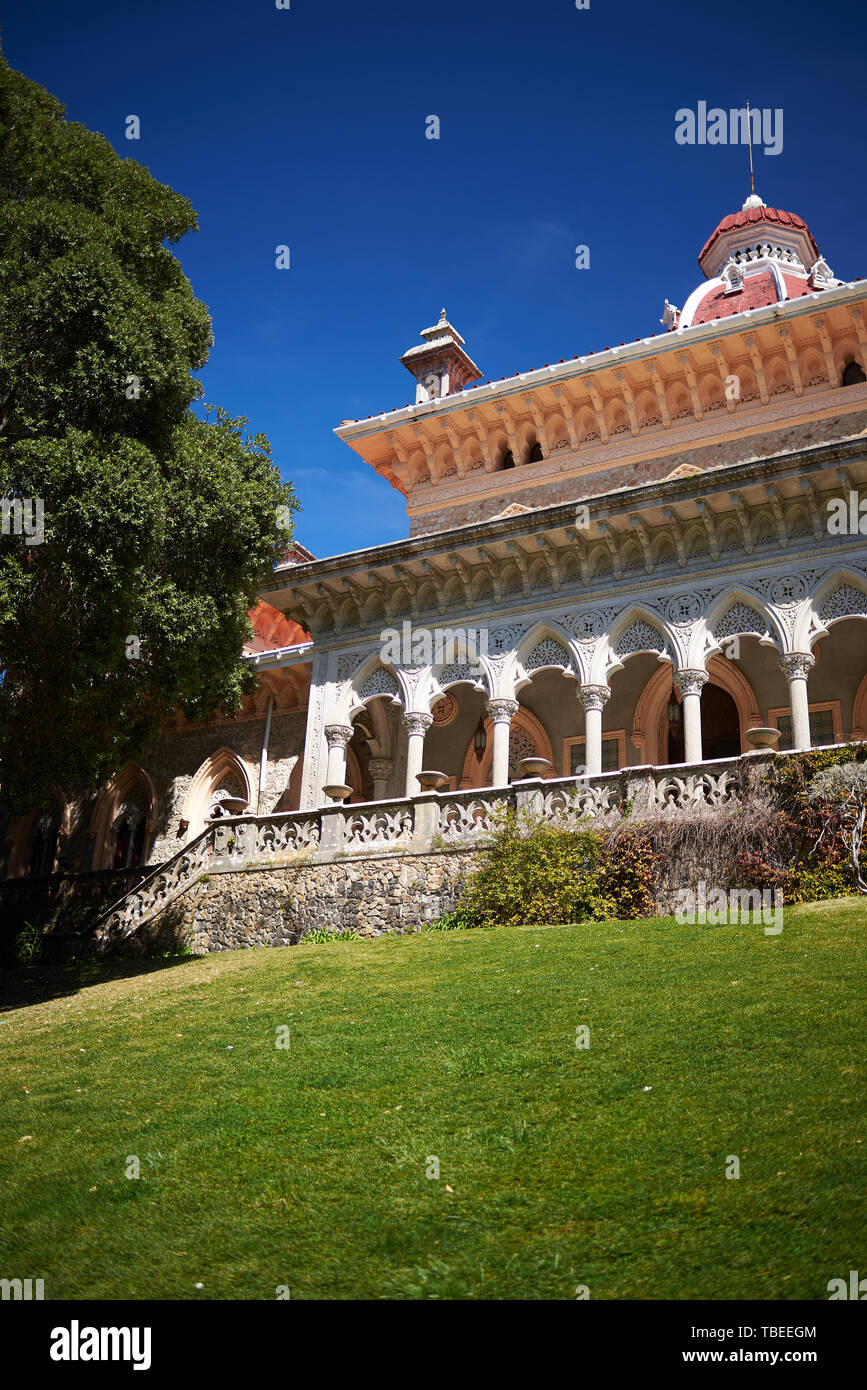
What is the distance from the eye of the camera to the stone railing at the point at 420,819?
14.9 metres

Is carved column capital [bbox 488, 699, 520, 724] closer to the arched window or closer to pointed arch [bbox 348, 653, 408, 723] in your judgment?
pointed arch [bbox 348, 653, 408, 723]

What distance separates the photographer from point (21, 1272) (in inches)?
238

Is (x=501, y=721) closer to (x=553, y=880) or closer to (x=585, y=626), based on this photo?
(x=585, y=626)

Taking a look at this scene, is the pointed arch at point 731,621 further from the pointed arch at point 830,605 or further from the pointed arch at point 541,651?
the pointed arch at point 541,651

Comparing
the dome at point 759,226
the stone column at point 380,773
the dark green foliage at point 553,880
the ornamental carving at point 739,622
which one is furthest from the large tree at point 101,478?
the dome at point 759,226

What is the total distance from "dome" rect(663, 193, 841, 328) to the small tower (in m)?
4.82

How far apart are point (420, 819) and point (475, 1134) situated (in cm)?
965

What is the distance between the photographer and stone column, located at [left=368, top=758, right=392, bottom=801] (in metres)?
22.9

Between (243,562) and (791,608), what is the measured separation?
802 cm

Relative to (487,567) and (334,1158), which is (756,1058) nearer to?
(334,1158)

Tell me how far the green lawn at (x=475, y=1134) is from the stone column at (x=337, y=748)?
8.78 metres
